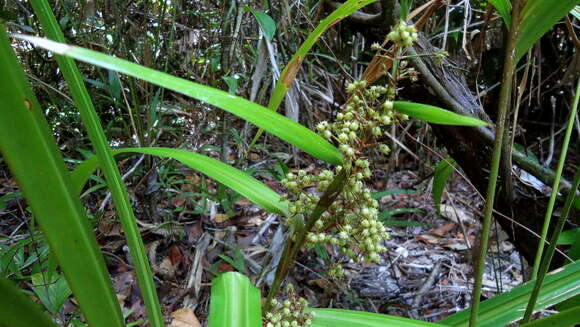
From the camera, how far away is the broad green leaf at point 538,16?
1.49 ft

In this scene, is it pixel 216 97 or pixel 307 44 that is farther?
pixel 307 44

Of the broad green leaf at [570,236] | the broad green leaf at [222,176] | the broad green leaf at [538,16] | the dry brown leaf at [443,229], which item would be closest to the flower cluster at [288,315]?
the broad green leaf at [222,176]

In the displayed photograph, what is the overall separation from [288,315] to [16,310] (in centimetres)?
28

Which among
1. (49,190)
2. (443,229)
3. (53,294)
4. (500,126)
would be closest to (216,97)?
(49,190)

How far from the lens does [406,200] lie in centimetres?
199

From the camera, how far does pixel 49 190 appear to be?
35cm

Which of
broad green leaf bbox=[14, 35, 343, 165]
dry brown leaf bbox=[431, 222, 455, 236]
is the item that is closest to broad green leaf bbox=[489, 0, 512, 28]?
broad green leaf bbox=[14, 35, 343, 165]

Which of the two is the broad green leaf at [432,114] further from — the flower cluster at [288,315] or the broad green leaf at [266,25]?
the broad green leaf at [266,25]

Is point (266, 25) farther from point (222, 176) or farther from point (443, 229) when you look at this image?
point (443, 229)

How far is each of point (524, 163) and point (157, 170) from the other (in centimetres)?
104

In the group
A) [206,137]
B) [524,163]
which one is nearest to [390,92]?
[524,163]

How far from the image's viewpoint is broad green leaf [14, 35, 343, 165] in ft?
0.82

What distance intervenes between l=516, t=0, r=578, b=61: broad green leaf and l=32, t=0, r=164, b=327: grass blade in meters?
0.45

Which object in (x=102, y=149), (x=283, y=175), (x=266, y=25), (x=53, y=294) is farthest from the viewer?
(x=283, y=175)
